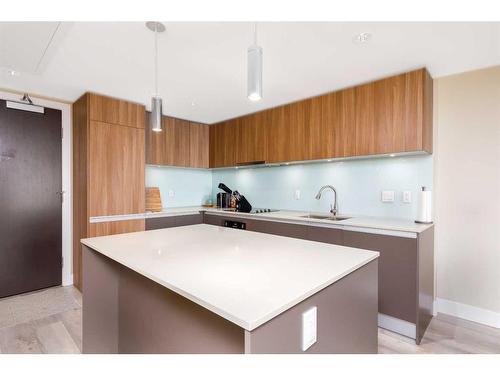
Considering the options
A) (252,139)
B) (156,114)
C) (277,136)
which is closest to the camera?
(156,114)

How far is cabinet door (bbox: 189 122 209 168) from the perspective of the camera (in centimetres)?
398


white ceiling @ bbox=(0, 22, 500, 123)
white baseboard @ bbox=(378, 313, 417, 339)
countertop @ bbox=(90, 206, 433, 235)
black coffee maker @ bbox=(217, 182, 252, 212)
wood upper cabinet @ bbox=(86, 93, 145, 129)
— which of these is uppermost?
white ceiling @ bbox=(0, 22, 500, 123)

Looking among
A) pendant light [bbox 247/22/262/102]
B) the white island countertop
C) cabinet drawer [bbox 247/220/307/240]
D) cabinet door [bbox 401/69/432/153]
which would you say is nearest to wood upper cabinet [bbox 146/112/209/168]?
cabinet drawer [bbox 247/220/307/240]

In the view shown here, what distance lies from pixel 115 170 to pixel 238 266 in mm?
2396

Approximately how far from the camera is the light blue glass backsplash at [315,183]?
2.55 meters

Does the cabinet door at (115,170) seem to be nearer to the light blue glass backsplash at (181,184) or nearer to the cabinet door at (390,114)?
the light blue glass backsplash at (181,184)

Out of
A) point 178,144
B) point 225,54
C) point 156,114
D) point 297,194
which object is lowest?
point 297,194

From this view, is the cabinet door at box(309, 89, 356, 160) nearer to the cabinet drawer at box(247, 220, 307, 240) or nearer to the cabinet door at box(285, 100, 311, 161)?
the cabinet door at box(285, 100, 311, 161)

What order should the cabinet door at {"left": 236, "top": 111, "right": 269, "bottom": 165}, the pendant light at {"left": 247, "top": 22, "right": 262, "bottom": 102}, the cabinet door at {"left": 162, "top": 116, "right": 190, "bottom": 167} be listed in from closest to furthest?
the pendant light at {"left": 247, "top": 22, "right": 262, "bottom": 102}, the cabinet door at {"left": 236, "top": 111, "right": 269, "bottom": 165}, the cabinet door at {"left": 162, "top": 116, "right": 190, "bottom": 167}

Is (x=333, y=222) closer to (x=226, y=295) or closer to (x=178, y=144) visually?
(x=226, y=295)

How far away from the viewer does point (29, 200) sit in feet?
9.53

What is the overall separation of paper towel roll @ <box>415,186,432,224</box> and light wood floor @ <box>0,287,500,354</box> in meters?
0.90

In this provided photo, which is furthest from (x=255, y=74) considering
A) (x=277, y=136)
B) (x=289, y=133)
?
(x=277, y=136)
